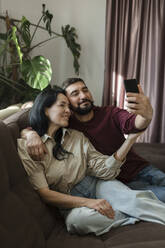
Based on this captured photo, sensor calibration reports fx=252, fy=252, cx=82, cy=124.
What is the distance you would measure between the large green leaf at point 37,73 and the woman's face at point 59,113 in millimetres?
878

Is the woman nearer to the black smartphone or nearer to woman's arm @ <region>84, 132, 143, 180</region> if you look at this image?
woman's arm @ <region>84, 132, 143, 180</region>

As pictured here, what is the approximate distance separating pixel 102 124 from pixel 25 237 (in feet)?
2.82

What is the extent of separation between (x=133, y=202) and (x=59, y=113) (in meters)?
0.63

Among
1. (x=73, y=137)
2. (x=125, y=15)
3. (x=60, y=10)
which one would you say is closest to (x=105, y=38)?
(x=125, y=15)

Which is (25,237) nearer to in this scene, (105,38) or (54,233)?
(54,233)

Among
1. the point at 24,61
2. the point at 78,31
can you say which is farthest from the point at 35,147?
the point at 78,31

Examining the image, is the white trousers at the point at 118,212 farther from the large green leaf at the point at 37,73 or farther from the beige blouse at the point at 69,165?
the large green leaf at the point at 37,73

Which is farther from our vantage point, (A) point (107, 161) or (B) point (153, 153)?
(B) point (153, 153)

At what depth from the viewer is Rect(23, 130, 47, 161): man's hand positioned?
1.31 m

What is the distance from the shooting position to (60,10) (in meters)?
3.16

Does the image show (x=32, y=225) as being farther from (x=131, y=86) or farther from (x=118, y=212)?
(x=131, y=86)

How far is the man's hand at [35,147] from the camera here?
1.31 meters

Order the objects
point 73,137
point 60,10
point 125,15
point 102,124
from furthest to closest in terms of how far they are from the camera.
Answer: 1. point 60,10
2. point 125,15
3. point 102,124
4. point 73,137

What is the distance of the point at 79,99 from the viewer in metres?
1.62
